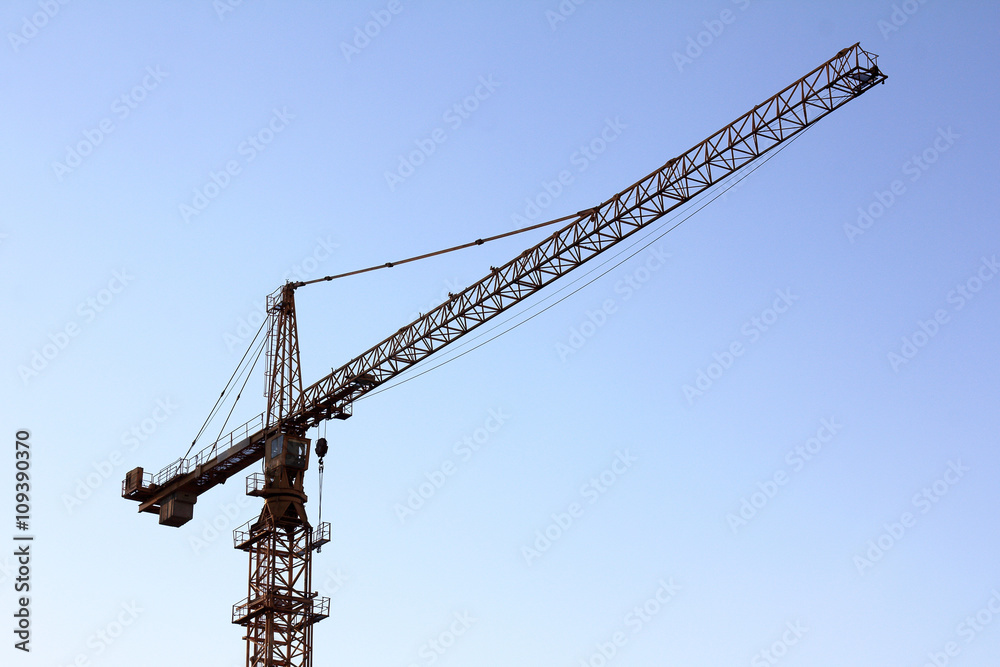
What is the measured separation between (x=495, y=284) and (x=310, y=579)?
1724cm

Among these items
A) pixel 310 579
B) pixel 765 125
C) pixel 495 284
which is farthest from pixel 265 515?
pixel 765 125

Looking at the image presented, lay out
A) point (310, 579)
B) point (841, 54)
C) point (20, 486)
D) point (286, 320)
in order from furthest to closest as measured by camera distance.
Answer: point (286, 320) < point (310, 579) < point (841, 54) < point (20, 486)

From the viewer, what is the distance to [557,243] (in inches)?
2894

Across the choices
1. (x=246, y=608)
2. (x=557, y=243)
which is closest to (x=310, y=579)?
(x=246, y=608)

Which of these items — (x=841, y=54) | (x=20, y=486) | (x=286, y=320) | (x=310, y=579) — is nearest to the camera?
(x=20, y=486)

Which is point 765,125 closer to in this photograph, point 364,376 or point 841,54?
point 841,54

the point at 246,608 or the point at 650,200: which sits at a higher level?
the point at 650,200

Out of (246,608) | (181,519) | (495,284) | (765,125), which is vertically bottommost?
(246,608)

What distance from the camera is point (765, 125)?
240 feet

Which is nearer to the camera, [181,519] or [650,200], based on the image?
[650,200]

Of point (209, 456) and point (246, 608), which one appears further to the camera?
point (209, 456)

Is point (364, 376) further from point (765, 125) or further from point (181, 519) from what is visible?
point (765, 125)

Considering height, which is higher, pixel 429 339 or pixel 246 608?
pixel 429 339

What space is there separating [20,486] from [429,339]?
20.3 meters
